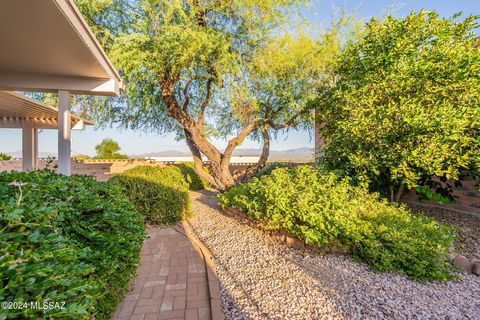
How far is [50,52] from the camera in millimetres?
2705

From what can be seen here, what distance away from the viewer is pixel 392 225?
3627 mm

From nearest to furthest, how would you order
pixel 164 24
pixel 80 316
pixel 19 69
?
pixel 80 316 < pixel 19 69 < pixel 164 24

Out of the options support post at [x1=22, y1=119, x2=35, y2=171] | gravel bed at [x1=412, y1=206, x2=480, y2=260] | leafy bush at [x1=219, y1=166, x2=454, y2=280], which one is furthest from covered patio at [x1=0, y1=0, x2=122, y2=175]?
gravel bed at [x1=412, y1=206, x2=480, y2=260]

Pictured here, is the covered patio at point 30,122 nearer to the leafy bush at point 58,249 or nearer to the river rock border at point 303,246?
the river rock border at point 303,246

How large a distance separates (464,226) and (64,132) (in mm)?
6571

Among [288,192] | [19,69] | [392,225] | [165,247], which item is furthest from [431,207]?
[19,69]

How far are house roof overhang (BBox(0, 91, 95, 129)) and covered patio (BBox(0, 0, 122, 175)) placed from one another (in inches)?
18.2

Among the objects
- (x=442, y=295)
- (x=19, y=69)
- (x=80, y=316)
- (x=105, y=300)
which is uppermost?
(x=19, y=69)

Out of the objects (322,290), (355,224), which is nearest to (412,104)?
(355,224)

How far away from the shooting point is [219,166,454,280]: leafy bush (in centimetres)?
317

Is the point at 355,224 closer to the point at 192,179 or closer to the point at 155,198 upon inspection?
the point at 155,198

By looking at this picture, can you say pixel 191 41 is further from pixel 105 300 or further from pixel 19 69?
pixel 105 300

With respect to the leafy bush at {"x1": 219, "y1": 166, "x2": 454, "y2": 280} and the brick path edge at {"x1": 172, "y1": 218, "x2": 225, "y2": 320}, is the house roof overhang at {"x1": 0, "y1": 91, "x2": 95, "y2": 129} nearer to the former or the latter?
the brick path edge at {"x1": 172, "y1": 218, "x2": 225, "y2": 320}

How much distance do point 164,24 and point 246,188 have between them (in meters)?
4.18
